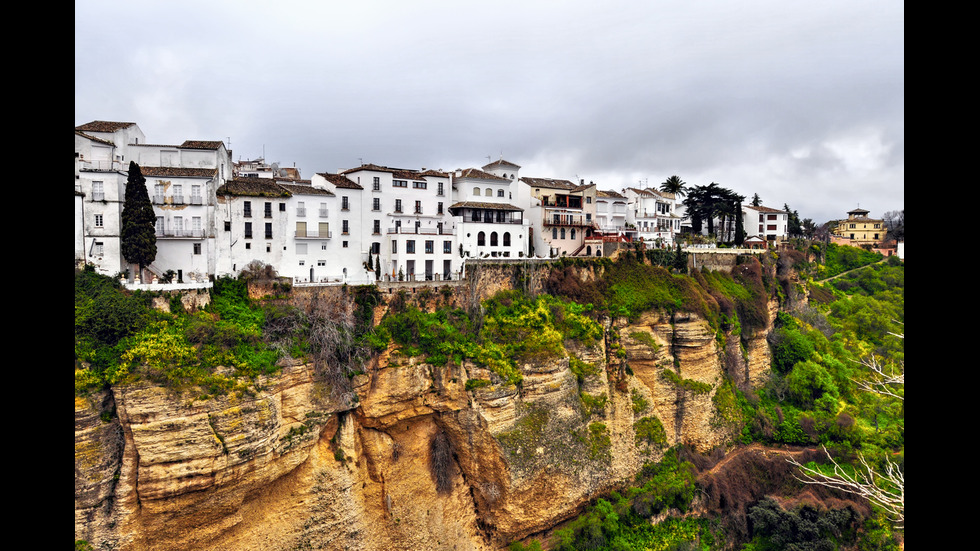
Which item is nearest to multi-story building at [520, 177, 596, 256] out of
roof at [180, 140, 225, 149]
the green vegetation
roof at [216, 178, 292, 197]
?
the green vegetation

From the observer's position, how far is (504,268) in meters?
29.0

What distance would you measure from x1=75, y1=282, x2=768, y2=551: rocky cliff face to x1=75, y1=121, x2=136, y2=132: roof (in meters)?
12.9

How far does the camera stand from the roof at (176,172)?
24438 millimetres

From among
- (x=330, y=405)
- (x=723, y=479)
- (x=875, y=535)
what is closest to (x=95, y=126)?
(x=330, y=405)

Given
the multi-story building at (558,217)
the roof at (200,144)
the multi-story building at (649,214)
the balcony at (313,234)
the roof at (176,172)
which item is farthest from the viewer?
the multi-story building at (649,214)

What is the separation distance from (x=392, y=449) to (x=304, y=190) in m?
14.0

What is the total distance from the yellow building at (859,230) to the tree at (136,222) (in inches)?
2739

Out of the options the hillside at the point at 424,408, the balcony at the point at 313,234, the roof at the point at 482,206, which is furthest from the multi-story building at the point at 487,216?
the balcony at the point at 313,234

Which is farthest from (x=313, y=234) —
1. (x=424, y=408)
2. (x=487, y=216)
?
(x=424, y=408)

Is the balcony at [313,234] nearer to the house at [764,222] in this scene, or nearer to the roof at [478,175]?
the roof at [478,175]

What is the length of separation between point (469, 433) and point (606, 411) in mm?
7278

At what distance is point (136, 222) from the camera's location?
2194cm

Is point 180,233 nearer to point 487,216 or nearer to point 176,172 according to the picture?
point 176,172
